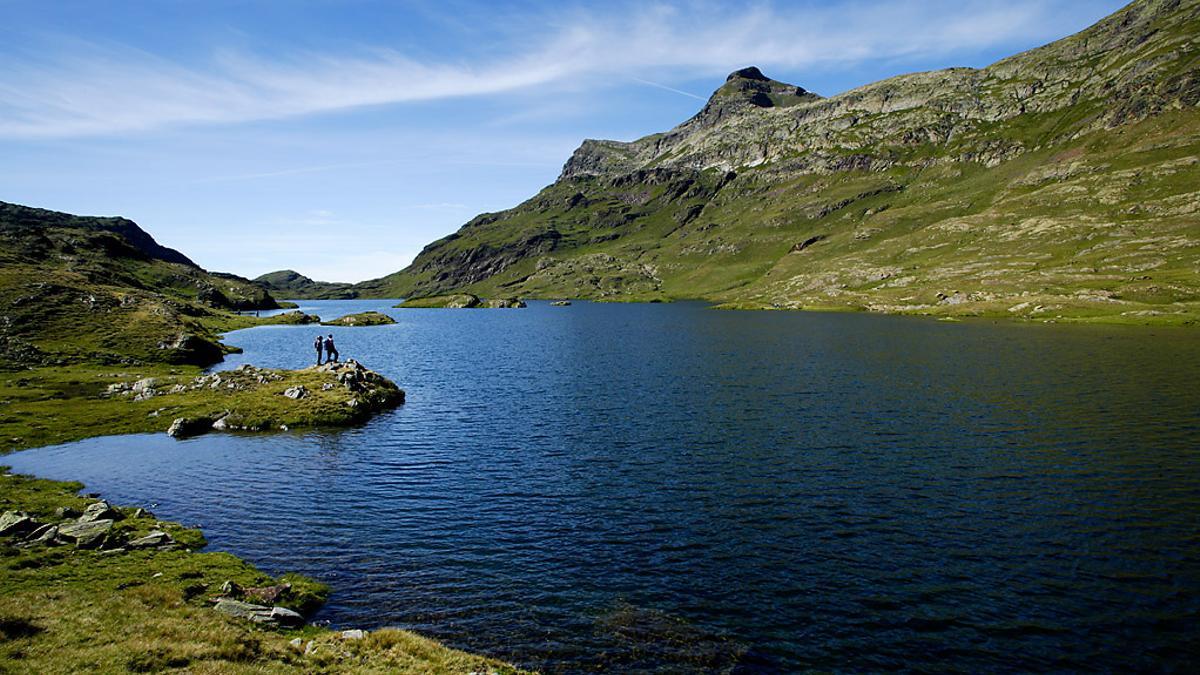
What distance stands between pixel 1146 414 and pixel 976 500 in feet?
123

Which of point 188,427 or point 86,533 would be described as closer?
point 86,533

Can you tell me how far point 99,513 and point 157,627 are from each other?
17.9 m

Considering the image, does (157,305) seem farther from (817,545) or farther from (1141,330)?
(1141,330)

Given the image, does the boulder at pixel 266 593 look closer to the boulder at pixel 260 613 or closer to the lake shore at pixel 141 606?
the lake shore at pixel 141 606

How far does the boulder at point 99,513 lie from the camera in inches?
1242

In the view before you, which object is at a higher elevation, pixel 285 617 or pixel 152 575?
pixel 152 575

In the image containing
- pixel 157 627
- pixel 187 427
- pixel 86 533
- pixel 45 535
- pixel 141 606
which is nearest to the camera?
pixel 157 627

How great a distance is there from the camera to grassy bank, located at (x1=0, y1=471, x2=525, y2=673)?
17.6 meters

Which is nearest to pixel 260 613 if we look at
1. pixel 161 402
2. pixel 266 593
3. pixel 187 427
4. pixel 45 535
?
pixel 266 593

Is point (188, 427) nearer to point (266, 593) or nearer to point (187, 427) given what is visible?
point (187, 427)

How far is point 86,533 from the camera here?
96.9 feet

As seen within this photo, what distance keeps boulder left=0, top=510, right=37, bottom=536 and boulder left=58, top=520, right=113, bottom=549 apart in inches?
54.1

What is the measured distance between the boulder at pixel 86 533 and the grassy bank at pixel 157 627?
77 cm

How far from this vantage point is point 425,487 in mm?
43469
